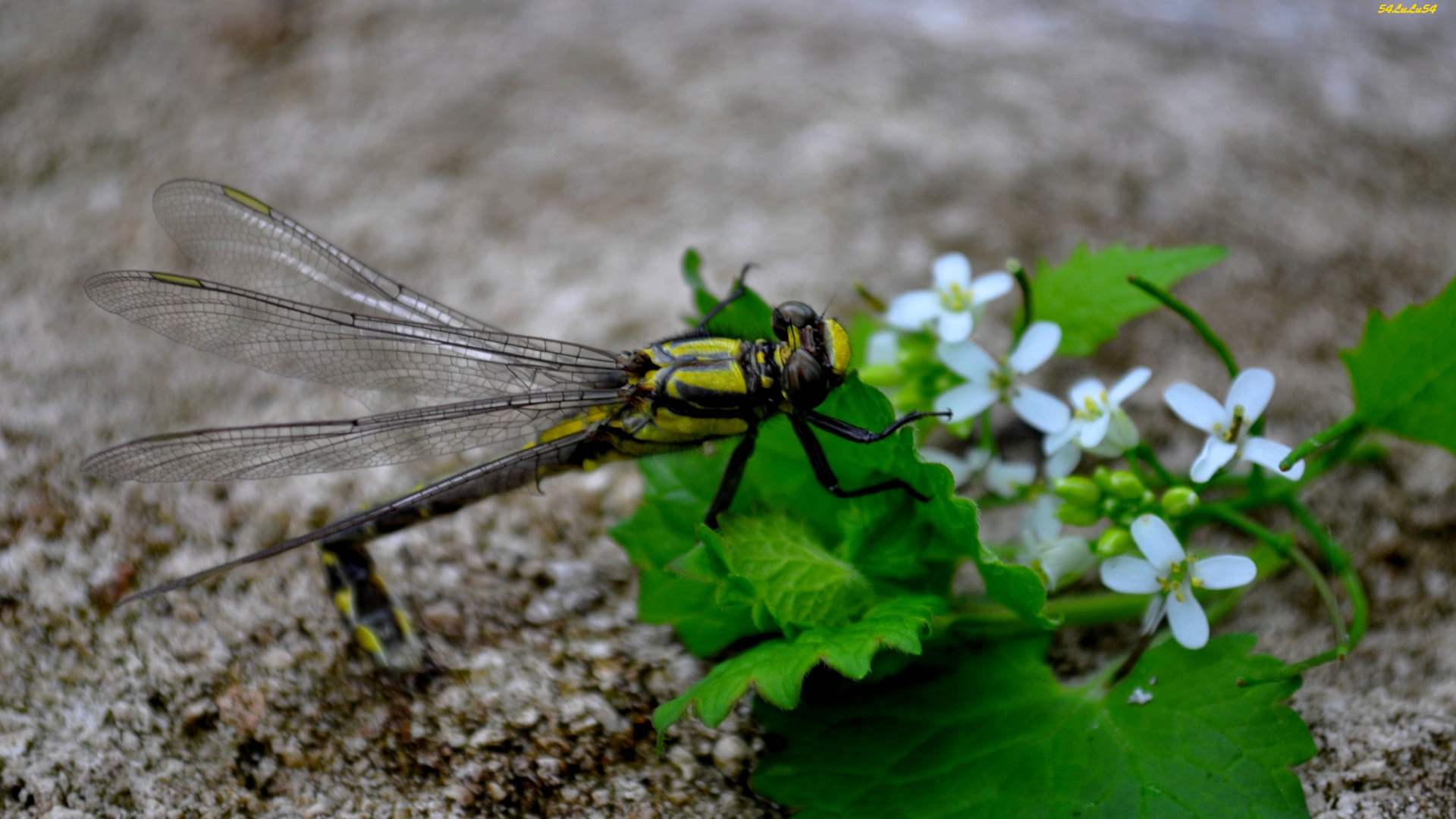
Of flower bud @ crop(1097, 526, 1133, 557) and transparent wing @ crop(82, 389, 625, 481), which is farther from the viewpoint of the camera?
transparent wing @ crop(82, 389, 625, 481)

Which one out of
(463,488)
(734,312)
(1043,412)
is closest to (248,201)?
(463,488)

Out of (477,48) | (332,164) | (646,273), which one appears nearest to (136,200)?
(332,164)

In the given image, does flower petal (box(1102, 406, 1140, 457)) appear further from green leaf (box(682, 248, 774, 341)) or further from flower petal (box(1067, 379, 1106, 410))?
green leaf (box(682, 248, 774, 341))

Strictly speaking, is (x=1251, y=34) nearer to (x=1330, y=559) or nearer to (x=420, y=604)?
(x=1330, y=559)

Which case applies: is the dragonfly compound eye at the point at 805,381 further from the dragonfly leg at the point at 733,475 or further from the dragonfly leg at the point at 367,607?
the dragonfly leg at the point at 367,607

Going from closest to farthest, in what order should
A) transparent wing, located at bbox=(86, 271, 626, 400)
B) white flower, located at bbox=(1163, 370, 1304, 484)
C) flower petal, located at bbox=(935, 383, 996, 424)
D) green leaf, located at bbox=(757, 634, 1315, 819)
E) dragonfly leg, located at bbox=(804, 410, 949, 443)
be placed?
1. green leaf, located at bbox=(757, 634, 1315, 819)
2. white flower, located at bbox=(1163, 370, 1304, 484)
3. dragonfly leg, located at bbox=(804, 410, 949, 443)
4. flower petal, located at bbox=(935, 383, 996, 424)
5. transparent wing, located at bbox=(86, 271, 626, 400)

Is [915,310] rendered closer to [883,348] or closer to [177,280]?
[883,348]

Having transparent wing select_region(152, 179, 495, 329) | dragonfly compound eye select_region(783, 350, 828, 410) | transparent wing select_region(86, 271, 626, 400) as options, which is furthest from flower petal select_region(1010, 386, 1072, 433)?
transparent wing select_region(152, 179, 495, 329)

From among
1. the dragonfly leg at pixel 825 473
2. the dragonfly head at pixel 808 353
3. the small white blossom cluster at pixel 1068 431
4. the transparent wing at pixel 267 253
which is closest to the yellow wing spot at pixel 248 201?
the transparent wing at pixel 267 253
